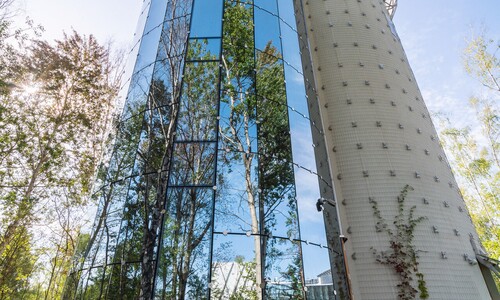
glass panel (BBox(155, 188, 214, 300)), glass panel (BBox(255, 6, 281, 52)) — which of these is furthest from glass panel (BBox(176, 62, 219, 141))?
glass panel (BBox(255, 6, 281, 52))

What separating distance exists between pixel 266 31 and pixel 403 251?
7.13m

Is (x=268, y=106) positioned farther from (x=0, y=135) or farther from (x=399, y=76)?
(x=0, y=135)

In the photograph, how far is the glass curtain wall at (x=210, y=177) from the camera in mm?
5051

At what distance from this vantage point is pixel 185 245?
5.03 metres

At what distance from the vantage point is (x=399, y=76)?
1235cm

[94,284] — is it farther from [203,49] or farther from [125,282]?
[203,49]

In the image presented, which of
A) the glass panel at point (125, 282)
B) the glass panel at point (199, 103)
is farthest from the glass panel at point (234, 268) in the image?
the glass panel at point (199, 103)

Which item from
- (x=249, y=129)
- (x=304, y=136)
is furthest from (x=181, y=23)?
(x=304, y=136)

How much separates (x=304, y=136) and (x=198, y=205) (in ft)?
11.6

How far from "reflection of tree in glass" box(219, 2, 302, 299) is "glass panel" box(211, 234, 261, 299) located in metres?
0.06

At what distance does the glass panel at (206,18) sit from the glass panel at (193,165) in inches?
118

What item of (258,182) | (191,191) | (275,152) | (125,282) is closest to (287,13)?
(275,152)

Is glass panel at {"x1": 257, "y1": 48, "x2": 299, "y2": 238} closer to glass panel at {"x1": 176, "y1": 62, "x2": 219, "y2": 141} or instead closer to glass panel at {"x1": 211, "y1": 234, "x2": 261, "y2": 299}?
glass panel at {"x1": 211, "y1": 234, "x2": 261, "y2": 299}

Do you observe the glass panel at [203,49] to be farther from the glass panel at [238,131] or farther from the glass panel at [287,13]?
the glass panel at [287,13]
